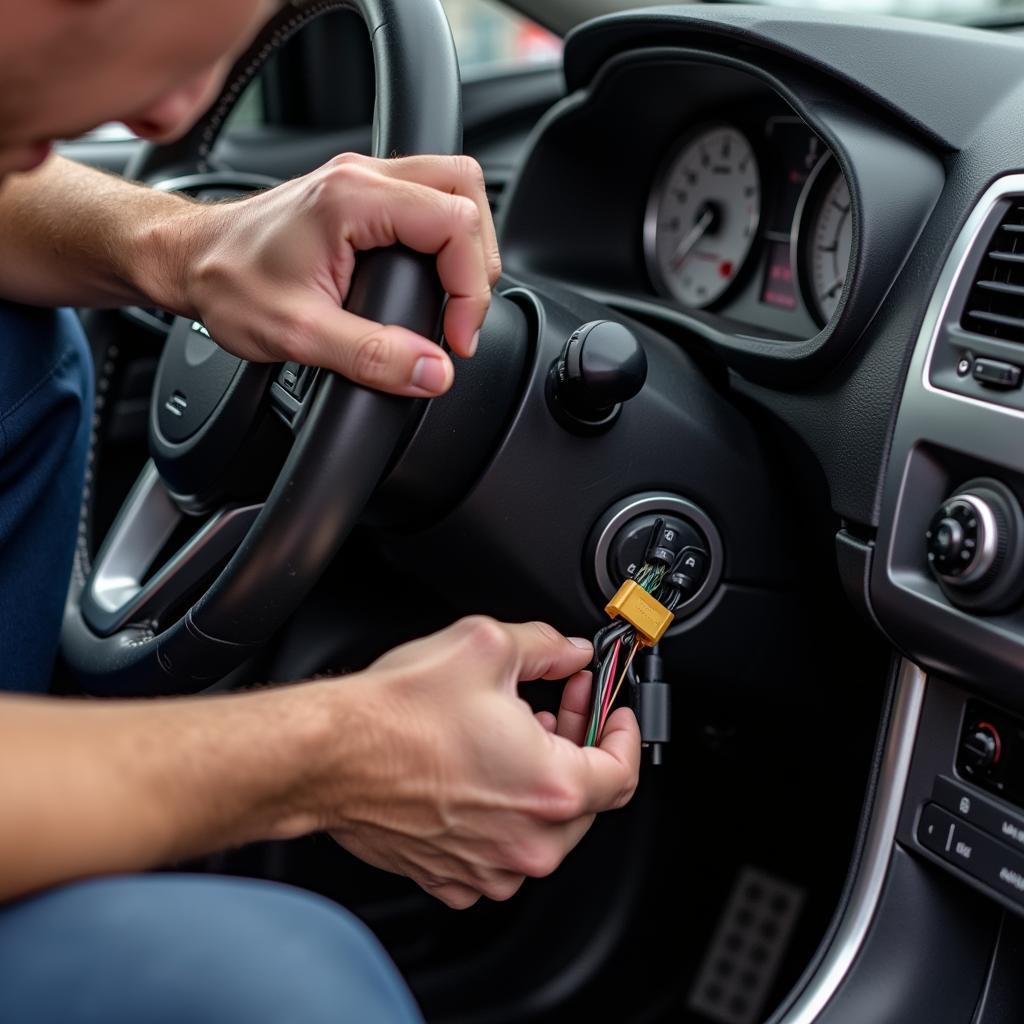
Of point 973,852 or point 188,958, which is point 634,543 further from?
point 188,958

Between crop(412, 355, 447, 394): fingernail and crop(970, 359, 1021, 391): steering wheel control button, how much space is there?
0.35 meters

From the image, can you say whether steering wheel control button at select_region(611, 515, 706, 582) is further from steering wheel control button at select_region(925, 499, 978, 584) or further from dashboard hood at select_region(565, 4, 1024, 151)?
dashboard hood at select_region(565, 4, 1024, 151)

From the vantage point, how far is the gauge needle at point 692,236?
1.28 meters

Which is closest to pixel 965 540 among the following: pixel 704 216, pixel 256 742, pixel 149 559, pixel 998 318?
pixel 998 318

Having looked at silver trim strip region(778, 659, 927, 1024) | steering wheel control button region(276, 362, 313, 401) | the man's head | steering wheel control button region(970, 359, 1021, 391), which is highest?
the man's head

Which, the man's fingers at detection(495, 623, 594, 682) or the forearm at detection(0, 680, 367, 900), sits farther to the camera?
the man's fingers at detection(495, 623, 594, 682)

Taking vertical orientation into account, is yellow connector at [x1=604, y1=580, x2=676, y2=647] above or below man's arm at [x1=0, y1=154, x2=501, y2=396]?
below

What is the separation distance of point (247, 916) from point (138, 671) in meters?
0.43

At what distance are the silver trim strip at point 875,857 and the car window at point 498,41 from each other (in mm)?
1271

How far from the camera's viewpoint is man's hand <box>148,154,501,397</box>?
0.72 meters

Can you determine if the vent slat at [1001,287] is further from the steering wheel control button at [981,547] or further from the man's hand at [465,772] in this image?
the man's hand at [465,772]

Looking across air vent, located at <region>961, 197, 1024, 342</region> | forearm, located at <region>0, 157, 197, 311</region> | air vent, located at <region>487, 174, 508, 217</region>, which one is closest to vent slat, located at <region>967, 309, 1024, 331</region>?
air vent, located at <region>961, 197, 1024, 342</region>

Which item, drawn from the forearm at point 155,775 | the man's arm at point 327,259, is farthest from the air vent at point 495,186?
the forearm at point 155,775

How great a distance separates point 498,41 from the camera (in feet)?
7.02
